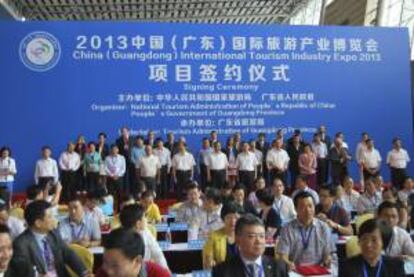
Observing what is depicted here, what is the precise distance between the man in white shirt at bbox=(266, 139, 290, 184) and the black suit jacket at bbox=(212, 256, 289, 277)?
24.3 feet

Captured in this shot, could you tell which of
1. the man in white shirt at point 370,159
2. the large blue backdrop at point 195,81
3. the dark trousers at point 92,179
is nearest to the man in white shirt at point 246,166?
the large blue backdrop at point 195,81

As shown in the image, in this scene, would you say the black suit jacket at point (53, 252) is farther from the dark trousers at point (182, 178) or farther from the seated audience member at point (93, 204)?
the dark trousers at point (182, 178)

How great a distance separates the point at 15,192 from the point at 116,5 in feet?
43.5

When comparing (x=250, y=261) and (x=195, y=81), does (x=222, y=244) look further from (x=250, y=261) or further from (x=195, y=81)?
(x=195, y=81)

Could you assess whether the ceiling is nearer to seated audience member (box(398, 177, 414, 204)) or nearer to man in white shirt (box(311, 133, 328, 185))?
man in white shirt (box(311, 133, 328, 185))

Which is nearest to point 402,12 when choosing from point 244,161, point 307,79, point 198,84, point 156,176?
point 307,79

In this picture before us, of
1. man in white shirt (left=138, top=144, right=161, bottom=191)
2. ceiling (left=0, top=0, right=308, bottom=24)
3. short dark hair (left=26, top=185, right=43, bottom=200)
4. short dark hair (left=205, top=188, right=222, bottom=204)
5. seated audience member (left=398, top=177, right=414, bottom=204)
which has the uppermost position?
ceiling (left=0, top=0, right=308, bottom=24)

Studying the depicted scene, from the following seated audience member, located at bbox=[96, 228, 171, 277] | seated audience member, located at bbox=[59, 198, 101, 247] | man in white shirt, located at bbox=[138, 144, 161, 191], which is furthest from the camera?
man in white shirt, located at bbox=[138, 144, 161, 191]

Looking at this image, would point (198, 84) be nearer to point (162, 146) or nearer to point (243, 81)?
point (243, 81)

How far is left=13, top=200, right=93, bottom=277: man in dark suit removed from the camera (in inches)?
141

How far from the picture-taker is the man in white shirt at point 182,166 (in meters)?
10.3

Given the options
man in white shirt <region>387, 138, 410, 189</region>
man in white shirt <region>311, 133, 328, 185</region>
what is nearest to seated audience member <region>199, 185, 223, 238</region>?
man in white shirt <region>311, 133, 328, 185</region>

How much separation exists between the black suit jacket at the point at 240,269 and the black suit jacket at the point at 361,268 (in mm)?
372

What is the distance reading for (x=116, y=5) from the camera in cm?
2306
